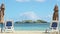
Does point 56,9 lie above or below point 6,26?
above

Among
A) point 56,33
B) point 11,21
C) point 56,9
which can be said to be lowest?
point 56,33

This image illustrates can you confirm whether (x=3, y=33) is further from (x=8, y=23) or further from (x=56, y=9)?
(x=56, y=9)

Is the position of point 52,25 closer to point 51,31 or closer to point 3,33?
point 51,31

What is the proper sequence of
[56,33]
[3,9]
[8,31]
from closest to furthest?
[56,33]
[8,31]
[3,9]

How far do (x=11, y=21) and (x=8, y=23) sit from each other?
0.64 ft

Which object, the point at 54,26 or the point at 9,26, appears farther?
the point at 9,26

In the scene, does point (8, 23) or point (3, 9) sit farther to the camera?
point (3, 9)

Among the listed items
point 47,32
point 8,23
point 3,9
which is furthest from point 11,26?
point 3,9

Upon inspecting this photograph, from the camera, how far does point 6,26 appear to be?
9.60 meters

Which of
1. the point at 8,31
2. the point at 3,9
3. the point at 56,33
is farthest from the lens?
the point at 3,9

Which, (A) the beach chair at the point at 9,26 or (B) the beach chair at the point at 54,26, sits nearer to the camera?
(B) the beach chair at the point at 54,26

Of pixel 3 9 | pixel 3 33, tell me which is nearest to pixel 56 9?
pixel 3 9

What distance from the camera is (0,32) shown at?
955 cm

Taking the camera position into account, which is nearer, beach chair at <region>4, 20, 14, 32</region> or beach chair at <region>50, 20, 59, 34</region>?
beach chair at <region>50, 20, 59, 34</region>
